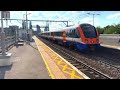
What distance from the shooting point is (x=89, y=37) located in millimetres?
23906

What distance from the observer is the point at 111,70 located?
14.9 m

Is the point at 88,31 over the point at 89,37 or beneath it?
over

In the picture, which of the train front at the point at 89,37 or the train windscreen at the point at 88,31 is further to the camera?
the train windscreen at the point at 88,31

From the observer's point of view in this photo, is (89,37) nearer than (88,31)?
Yes

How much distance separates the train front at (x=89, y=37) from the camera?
23623 mm

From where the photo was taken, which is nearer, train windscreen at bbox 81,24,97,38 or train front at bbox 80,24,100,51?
train front at bbox 80,24,100,51

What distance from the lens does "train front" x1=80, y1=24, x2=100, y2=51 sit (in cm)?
2362
